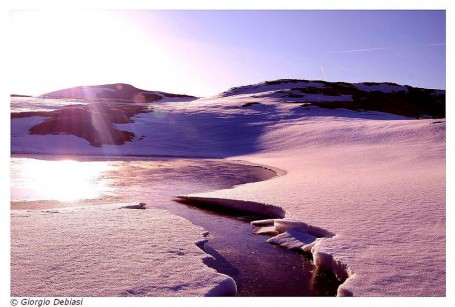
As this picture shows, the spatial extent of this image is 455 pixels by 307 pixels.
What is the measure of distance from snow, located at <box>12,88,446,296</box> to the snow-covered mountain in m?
49.9

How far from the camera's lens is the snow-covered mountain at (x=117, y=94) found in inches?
3194

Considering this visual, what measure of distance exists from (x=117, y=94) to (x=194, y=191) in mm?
79526

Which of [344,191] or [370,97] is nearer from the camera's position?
[344,191]

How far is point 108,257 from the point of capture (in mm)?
6141

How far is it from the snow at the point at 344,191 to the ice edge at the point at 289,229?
0.08 ft

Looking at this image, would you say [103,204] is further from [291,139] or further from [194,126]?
[194,126]

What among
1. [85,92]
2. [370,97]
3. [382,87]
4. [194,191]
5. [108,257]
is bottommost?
[194,191]

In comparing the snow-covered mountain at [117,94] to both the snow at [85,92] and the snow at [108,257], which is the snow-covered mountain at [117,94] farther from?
the snow at [108,257]

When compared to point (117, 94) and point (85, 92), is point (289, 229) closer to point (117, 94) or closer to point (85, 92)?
point (117, 94)

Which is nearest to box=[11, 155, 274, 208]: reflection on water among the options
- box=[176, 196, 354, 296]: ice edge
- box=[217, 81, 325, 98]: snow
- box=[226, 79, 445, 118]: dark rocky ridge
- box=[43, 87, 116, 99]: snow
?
box=[176, 196, 354, 296]: ice edge

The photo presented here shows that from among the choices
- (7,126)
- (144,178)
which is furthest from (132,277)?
(144,178)

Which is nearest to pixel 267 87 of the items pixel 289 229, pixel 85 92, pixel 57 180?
pixel 85 92

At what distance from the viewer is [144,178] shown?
14992mm

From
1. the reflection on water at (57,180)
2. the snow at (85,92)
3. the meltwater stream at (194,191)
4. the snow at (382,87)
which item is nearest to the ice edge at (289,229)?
the meltwater stream at (194,191)
